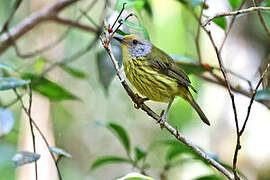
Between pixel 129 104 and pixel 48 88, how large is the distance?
3.18 metres

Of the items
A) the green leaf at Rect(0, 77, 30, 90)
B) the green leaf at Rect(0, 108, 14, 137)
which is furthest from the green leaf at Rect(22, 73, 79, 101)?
the green leaf at Rect(0, 77, 30, 90)

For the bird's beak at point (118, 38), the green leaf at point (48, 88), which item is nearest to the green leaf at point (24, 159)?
the green leaf at point (48, 88)

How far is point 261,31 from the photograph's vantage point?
347cm

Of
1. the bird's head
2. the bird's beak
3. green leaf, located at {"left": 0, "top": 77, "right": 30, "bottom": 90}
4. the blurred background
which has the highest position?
the bird's beak

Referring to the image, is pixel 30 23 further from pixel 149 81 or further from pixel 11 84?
pixel 11 84

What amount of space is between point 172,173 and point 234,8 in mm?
3464

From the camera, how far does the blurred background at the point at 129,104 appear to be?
8.25ft

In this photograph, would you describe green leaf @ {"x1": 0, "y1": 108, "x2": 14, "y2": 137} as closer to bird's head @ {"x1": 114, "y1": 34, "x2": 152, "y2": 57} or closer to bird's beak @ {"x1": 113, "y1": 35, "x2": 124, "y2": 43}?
bird's beak @ {"x1": 113, "y1": 35, "x2": 124, "y2": 43}

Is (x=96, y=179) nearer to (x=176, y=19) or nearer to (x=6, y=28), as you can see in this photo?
(x=176, y=19)

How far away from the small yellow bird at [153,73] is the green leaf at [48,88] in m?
0.41

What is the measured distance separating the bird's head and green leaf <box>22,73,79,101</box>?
0.53m

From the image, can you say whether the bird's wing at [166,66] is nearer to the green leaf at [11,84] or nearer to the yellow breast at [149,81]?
the yellow breast at [149,81]

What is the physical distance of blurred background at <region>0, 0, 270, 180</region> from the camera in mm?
2514

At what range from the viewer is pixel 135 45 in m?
2.86
